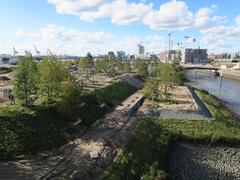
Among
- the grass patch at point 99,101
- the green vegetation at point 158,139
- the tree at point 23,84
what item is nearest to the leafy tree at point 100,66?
the grass patch at point 99,101

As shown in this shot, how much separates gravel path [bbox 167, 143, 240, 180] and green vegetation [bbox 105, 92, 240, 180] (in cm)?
112

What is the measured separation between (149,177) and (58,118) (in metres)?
16.1

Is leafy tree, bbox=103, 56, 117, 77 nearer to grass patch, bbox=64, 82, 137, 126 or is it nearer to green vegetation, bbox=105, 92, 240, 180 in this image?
grass patch, bbox=64, 82, 137, 126

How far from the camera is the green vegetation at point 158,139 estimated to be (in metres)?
27.6

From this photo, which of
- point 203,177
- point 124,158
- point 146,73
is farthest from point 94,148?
point 146,73

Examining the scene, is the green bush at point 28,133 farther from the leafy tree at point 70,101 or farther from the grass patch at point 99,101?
the grass patch at point 99,101

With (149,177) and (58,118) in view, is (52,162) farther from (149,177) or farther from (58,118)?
(58,118)

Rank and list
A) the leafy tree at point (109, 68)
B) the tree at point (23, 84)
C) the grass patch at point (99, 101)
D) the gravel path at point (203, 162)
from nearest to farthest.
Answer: the gravel path at point (203, 162), the tree at point (23, 84), the grass patch at point (99, 101), the leafy tree at point (109, 68)

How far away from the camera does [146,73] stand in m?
100

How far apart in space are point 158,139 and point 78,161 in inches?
484

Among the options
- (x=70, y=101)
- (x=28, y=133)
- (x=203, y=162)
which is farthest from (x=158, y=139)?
(x=28, y=133)

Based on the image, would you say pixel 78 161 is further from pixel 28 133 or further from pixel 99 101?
pixel 99 101

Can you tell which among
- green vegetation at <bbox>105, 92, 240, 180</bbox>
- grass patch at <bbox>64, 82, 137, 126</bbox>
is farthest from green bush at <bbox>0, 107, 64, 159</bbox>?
green vegetation at <bbox>105, 92, 240, 180</bbox>

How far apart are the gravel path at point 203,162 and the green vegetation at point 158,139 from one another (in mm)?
1120
